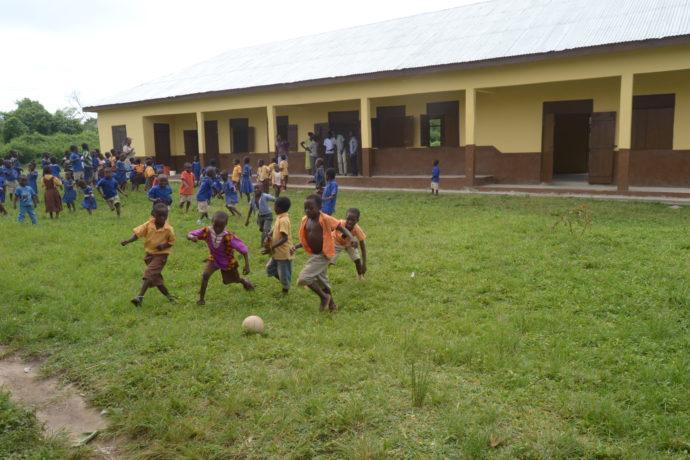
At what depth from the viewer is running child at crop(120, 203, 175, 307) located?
5.93 metres

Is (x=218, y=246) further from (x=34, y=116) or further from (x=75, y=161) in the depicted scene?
(x=34, y=116)

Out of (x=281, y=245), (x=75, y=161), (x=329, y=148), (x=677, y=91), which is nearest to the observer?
(x=281, y=245)

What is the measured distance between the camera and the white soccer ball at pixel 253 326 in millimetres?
5016

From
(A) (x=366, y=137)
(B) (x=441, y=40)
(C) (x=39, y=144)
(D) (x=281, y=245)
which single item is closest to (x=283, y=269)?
(D) (x=281, y=245)

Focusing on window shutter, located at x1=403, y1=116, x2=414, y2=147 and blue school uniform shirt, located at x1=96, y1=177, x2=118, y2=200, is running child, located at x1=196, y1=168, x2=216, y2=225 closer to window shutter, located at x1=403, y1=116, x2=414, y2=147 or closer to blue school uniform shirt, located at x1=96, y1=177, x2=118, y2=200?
blue school uniform shirt, located at x1=96, y1=177, x2=118, y2=200

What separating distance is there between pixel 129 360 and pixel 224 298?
5.68ft

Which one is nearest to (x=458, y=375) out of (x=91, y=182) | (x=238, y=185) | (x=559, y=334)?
(x=559, y=334)

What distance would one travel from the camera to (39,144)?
35781 mm

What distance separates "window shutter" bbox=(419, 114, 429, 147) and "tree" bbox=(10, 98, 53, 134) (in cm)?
3194

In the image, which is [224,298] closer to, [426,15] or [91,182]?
[91,182]

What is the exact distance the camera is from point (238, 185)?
1462cm

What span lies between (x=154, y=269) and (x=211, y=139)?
57.1 ft

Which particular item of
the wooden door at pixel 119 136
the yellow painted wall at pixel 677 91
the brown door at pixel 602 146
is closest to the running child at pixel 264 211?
the brown door at pixel 602 146

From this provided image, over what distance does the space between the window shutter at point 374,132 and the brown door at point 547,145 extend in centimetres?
520
